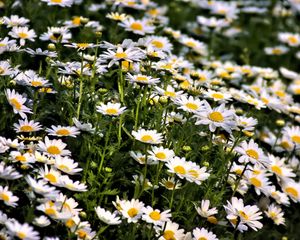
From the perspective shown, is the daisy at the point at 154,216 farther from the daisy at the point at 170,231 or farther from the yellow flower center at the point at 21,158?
the yellow flower center at the point at 21,158

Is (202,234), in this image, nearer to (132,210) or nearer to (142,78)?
(132,210)

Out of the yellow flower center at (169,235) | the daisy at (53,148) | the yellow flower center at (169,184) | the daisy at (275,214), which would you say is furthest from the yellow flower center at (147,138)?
the daisy at (275,214)

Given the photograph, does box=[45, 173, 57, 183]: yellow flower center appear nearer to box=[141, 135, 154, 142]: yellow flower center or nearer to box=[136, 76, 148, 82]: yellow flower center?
box=[141, 135, 154, 142]: yellow flower center

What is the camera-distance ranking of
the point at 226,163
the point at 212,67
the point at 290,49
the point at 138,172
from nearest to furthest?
the point at 138,172 < the point at 226,163 < the point at 212,67 < the point at 290,49

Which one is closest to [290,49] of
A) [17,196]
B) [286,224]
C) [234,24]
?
[234,24]

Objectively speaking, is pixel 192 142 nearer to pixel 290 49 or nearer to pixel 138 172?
pixel 138 172
